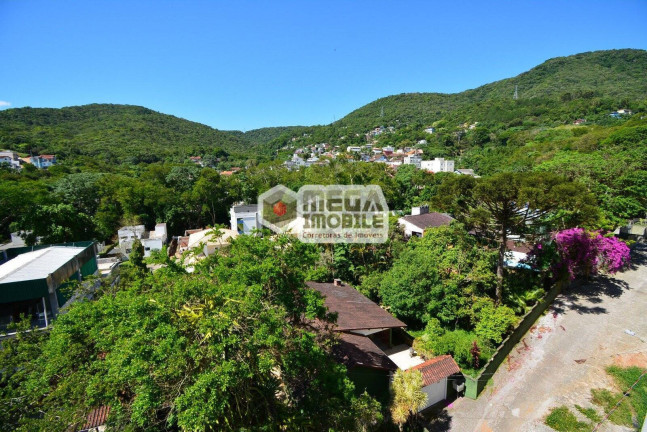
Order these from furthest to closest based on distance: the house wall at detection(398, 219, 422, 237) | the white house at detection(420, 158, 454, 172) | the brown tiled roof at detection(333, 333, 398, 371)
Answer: the white house at detection(420, 158, 454, 172) < the house wall at detection(398, 219, 422, 237) < the brown tiled roof at detection(333, 333, 398, 371)

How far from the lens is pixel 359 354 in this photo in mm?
9211

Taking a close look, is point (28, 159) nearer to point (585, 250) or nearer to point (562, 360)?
point (562, 360)

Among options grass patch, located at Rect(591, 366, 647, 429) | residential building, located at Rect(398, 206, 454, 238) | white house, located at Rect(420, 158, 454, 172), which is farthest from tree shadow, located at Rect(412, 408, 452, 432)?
white house, located at Rect(420, 158, 454, 172)

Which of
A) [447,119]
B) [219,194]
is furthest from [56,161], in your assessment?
[447,119]

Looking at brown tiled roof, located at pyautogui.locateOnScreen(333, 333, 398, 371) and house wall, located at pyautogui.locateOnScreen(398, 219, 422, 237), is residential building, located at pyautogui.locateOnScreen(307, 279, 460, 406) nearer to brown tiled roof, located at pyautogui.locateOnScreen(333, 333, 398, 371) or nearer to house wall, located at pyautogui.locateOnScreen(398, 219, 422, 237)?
brown tiled roof, located at pyautogui.locateOnScreen(333, 333, 398, 371)

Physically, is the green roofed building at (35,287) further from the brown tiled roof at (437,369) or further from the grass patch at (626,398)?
the grass patch at (626,398)

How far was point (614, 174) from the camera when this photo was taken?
61.4 ft

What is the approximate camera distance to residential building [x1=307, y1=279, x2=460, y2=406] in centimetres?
898

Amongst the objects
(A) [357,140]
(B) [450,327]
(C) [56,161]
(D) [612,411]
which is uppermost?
(A) [357,140]

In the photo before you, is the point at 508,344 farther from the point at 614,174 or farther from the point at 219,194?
the point at 219,194

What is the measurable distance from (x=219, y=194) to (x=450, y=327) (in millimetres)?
27614

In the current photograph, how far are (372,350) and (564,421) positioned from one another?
5769 mm

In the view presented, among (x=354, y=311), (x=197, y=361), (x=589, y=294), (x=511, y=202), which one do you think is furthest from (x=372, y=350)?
(x=589, y=294)

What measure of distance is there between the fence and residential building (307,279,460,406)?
1.87 feet
